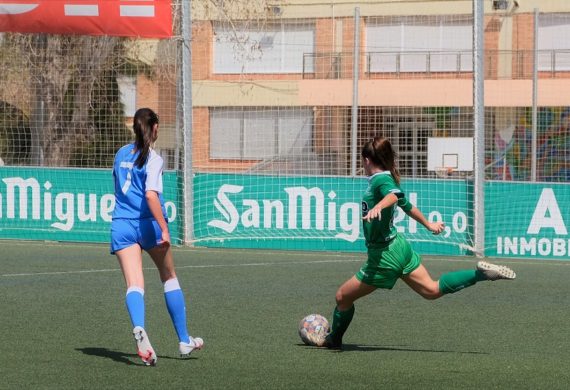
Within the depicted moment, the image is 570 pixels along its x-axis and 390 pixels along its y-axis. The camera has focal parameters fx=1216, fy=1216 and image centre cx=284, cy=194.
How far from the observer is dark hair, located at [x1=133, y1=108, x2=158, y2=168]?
824 centimetres

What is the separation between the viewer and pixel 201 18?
26.8m

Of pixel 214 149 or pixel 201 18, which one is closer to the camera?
pixel 214 149

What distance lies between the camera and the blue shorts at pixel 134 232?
328 inches

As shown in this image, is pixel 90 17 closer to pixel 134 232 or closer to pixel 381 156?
pixel 381 156

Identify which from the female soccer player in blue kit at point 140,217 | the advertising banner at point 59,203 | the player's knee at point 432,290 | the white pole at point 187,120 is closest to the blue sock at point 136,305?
the female soccer player in blue kit at point 140,217

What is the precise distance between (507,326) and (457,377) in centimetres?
278

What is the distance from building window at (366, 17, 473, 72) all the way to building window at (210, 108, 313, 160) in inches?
242

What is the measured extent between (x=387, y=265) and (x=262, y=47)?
2058 cm

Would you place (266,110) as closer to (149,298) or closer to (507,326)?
(149,298)

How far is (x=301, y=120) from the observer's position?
981 inches

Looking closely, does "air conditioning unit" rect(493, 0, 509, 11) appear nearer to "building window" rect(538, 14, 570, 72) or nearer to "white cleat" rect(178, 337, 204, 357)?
"building window" rect(538, 14, 570, 72)

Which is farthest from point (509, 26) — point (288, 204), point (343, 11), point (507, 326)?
point (507, 326)

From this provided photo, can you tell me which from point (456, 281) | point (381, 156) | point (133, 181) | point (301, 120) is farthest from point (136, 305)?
point (301, 120)

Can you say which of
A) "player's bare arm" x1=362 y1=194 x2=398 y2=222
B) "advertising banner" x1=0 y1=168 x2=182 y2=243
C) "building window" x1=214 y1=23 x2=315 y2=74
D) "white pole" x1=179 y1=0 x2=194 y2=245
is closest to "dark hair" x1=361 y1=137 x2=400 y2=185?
"player's bare arm" x1=362 y1=194 x2=398 y2=222
